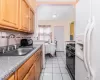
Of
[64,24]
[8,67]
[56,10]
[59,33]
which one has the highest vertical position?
[56,10]

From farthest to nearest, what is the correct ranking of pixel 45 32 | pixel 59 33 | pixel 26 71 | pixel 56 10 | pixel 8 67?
pixel 45 32, pixel 59 33, pixel 56 10, pixel 26 71, pixel 8 67

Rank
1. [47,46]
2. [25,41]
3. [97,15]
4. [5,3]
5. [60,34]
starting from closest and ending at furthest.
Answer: [97,15] < [5,3] < [25,41] < [47,46] < [60,34]

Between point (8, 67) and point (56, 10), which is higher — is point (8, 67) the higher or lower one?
the lower one

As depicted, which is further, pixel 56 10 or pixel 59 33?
pixel 59 33

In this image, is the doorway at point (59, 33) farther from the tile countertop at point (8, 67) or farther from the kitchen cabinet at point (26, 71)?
the tile countertop at point (8, 67)

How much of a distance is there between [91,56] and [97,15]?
452mm

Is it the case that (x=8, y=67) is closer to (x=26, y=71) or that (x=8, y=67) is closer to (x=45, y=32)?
→ (x=26, y=71)

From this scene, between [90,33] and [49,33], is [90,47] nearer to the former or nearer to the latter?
[90,33]

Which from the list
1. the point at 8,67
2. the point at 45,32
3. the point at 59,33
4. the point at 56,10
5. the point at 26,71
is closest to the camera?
the point at 8,67

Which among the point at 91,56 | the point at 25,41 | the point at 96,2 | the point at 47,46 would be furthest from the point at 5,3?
the point at 47,46

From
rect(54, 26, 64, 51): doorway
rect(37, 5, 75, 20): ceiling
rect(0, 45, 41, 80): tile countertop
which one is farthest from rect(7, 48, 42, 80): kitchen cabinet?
rect(54, 26, 64, 51): doorway

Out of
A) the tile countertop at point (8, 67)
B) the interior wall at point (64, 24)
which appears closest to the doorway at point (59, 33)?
the interior wall at point (64, 24)

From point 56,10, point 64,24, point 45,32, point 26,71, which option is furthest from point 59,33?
point 26,71

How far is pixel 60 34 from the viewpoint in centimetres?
909
